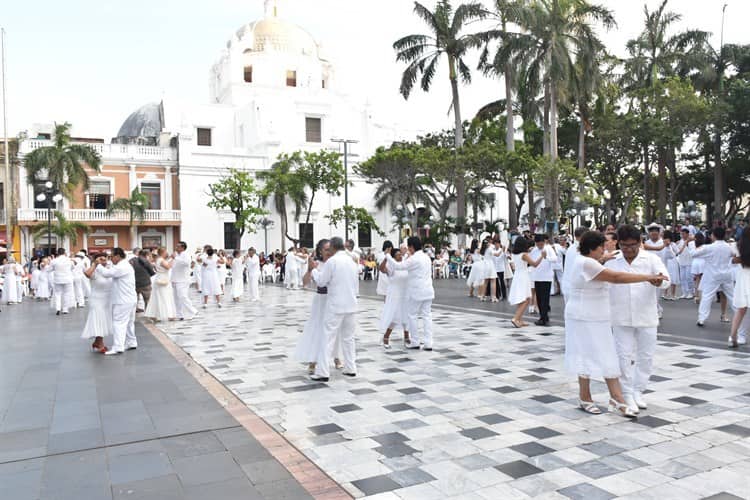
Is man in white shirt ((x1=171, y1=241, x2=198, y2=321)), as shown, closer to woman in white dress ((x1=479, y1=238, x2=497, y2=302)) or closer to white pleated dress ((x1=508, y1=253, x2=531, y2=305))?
white pleated dress ((x1=508, y1=253, x2=531, y2=305))

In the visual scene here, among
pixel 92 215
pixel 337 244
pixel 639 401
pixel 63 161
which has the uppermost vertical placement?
pixel 63 161

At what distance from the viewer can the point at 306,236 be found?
136ft

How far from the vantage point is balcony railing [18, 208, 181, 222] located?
1345 inches

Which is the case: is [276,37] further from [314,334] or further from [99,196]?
[314,334]

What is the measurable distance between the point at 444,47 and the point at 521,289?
2110 cm

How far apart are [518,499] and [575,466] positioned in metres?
0.72

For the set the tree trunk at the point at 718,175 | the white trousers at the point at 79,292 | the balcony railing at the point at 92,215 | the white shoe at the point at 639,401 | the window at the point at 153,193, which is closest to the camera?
the white shoe at the point at 639,401

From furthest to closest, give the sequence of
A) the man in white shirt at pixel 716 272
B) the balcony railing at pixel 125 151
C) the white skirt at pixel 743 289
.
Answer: the balcony railing at pixel 125 151 < the man in white shirt at pixel 716 272 < the white skirt at pixel 743 289

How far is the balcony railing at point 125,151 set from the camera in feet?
118

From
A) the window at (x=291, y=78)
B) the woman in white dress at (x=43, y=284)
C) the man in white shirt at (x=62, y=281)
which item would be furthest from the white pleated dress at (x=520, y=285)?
the window at (x=291, y=78)

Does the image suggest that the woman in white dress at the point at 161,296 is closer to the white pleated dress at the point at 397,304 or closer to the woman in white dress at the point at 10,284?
the white pleated dress at the point at 397,304

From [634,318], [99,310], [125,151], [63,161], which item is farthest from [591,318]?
[125,151]

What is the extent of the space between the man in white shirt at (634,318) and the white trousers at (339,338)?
2951 millimetres

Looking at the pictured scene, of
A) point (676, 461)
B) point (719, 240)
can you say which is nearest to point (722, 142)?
point (719, 240)
